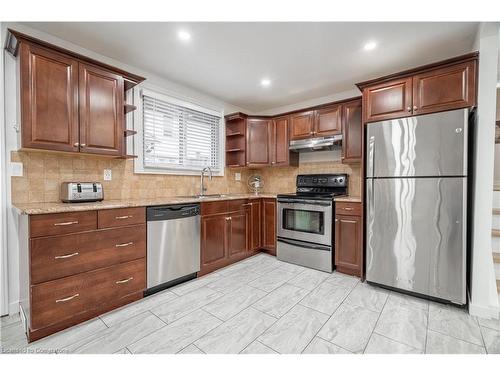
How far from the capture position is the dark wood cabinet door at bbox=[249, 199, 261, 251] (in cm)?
362

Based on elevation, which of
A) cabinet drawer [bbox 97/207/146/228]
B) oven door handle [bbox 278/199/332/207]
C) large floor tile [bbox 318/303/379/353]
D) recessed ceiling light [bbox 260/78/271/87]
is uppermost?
recessed ceiling light [bbox 260/78/271/87]

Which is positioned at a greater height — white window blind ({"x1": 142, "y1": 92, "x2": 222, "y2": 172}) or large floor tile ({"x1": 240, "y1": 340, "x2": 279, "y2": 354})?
white window blind ({"x1": 142, "y1": 92, "x2": 222, "y2": 172})

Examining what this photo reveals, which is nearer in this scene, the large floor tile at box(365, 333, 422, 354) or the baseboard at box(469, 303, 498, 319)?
the large floor tile at box(365, 333, 422, 354)

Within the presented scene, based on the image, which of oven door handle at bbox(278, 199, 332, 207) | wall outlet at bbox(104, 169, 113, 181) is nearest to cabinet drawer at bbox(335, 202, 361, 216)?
oven door handle at bbox(278, 199, 332, 207)

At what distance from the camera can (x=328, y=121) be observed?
341cm

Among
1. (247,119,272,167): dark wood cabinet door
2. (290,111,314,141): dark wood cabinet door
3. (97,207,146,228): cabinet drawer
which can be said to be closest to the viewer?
(97,207,146,228): cabinet drawer

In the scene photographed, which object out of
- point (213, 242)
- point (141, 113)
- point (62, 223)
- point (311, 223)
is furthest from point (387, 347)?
point (141, 113)

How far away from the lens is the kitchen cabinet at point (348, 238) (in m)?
2.83

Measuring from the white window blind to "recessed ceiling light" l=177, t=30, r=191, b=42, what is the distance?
3.27 ft

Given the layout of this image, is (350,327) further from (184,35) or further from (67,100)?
(67,100)

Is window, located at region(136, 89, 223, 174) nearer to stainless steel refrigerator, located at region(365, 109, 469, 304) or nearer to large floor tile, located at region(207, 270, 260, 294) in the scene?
large floor tile, located at region(207, 270, 260, 294)
